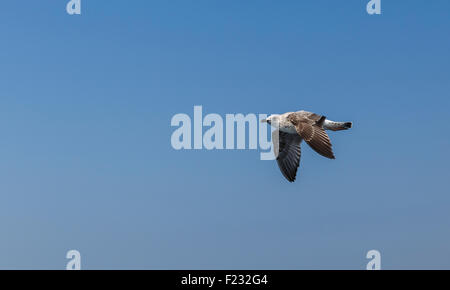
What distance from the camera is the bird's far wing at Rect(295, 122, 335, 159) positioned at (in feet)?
79.7

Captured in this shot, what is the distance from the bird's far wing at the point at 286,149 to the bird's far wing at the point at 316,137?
417 centimetres

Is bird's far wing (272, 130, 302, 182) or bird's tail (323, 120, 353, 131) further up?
→ bird's tail (323, 120, 353, 131)

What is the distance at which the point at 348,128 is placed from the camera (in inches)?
1152

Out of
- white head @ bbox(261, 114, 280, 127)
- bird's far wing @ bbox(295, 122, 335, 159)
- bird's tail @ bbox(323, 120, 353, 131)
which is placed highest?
white head @ bbox(261, 114, 280, 127)

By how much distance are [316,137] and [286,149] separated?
628 centimetres

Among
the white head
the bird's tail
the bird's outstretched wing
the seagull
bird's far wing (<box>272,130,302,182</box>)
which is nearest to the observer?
the bird's outstretched wing

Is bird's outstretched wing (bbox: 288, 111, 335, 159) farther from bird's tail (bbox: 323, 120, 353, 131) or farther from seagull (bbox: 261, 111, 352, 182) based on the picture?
bird's tail (bbox: 323, 120, 353, 131)

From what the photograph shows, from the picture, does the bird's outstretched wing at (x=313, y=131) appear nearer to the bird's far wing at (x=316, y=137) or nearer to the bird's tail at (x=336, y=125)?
the bird's far wing at (x=316, y=137)

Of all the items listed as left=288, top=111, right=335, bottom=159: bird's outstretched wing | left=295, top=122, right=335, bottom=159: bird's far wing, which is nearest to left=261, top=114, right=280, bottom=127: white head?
left=288, top=111, right=335, bottom=159: bird's outstretched wing

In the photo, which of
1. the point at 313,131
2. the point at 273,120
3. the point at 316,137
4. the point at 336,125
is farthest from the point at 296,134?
the point at 316,137
